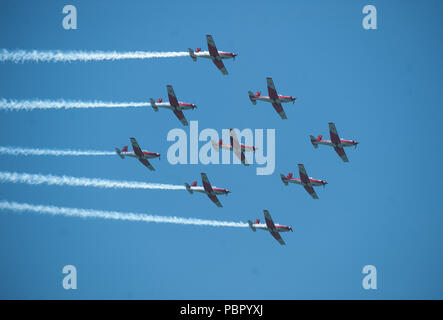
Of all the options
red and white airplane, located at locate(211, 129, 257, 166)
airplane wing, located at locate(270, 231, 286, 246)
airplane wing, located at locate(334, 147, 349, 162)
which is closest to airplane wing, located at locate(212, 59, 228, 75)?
red and white airplane, located at locate(211, 129, 257, 166)

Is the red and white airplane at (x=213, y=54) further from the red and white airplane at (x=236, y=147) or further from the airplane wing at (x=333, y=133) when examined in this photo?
the airplane wing at (x=333, y=133)

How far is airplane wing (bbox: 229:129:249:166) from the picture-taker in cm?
10275

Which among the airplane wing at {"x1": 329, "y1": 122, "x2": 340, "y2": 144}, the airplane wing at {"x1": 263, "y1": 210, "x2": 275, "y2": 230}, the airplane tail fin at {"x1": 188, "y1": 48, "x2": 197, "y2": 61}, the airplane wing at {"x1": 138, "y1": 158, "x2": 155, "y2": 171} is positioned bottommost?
the airplane wing at {"x1": 263, "y1": 210, "x2": 275, "y2": 230}

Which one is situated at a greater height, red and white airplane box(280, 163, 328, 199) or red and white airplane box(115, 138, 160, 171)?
red and white airplane box(115, 138, 160, 171)

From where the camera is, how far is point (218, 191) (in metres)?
102

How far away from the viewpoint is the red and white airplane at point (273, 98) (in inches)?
3999

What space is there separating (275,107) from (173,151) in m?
11.6

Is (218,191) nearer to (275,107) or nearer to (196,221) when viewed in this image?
(196,221)

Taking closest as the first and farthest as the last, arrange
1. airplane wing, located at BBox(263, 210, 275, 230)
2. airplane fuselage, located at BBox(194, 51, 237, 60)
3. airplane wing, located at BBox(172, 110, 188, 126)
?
airplane fuselage, located at BBox(194, 51, 237, 60) → airplane wing, located at BBox(172, 110, 188, 126) → airplane wing, located at BBox(263, 210, 275, 230)

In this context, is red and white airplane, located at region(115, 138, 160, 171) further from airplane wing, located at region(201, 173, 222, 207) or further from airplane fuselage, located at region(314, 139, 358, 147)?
airplane fuselage, located at region(314, 139, 358, 147)

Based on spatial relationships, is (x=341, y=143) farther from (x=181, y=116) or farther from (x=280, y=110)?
(x=181, y=116)

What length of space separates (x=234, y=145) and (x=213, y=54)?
9764 mm
